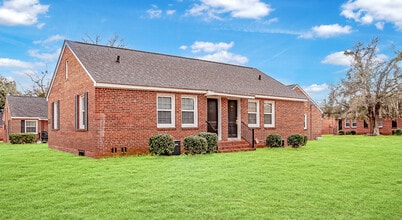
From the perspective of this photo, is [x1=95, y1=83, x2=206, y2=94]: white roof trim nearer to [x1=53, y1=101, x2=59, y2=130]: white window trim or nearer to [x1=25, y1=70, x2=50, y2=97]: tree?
[x1=53, y1=101, x2=59, y2=130]: white window trim

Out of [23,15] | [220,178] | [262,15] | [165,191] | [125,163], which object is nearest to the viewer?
[165,191]

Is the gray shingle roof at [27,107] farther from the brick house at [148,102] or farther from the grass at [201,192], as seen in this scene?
the grass at [201,192]

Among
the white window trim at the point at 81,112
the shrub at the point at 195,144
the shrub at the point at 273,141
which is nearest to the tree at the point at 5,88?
the white window trim at the point at 81,112

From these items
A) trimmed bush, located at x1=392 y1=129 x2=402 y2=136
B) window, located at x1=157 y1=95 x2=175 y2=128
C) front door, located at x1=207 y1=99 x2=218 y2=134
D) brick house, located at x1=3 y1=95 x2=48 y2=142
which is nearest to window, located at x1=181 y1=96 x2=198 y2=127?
window, located at x1=157 y1=95 x2=175 y2=128

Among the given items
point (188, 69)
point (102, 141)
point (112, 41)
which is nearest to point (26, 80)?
point (112, 41)

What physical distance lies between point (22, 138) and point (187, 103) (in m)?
19.9

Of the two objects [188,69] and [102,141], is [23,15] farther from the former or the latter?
[102,141]

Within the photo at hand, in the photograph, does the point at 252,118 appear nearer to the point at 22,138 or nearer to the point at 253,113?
the point at 253,113

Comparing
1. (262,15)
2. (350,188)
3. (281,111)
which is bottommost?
(350,188)

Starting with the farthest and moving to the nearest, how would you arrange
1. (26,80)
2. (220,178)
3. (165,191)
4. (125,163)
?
1. (26,80)
2. (125,163)
3. (220,178)
4. (165,191)

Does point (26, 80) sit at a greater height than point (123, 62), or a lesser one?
greater

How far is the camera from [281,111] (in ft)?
68.4

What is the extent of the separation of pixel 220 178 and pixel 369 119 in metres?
36.5

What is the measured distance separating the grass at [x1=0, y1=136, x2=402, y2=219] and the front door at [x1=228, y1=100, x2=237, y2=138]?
25.0ft
